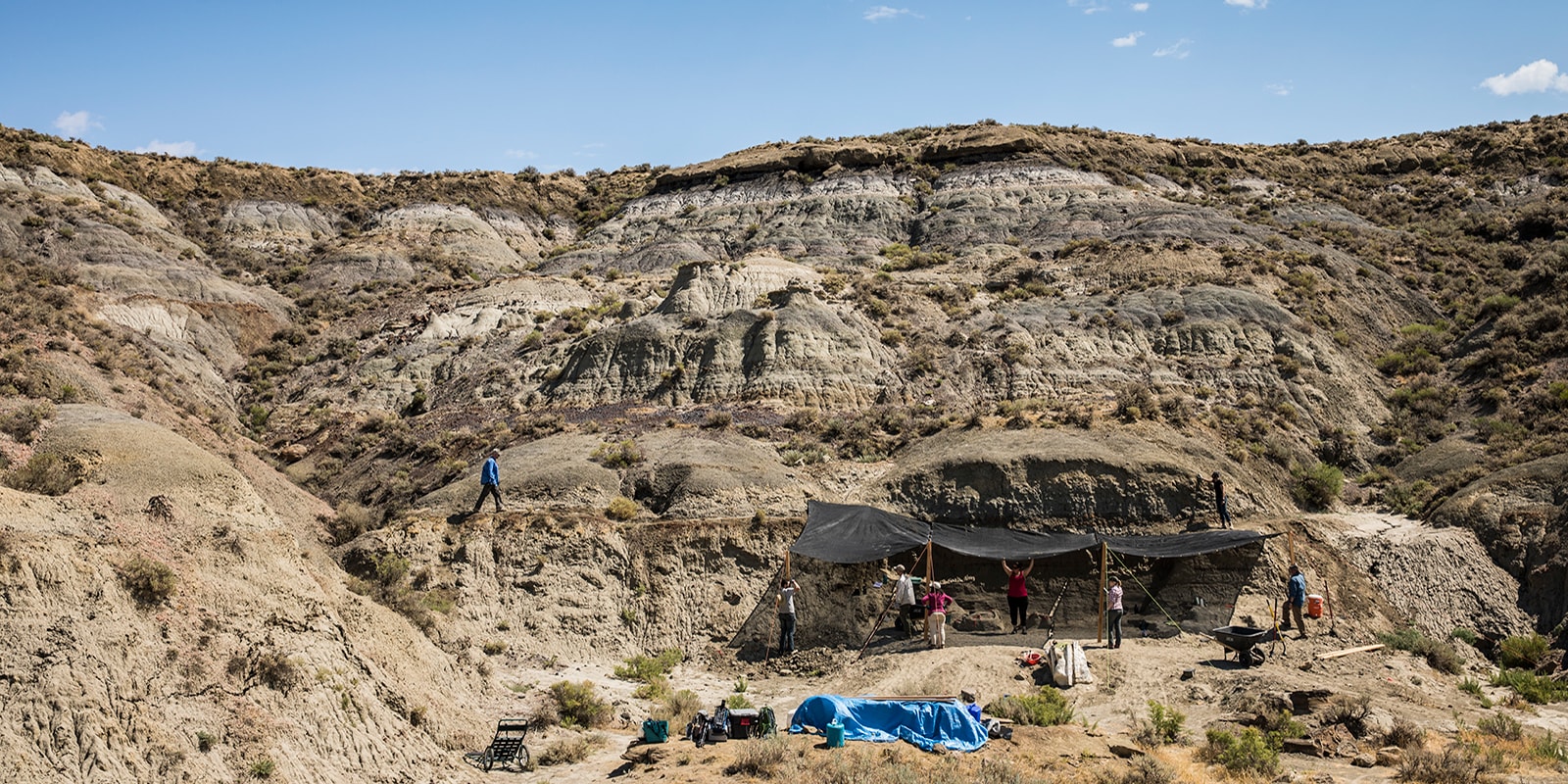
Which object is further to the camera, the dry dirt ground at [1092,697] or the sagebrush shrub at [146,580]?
the dry dirt ground at [1092,697]

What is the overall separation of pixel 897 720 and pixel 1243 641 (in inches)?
272

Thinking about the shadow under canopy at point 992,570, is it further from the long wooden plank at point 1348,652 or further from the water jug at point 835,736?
the water jug at point 835,736

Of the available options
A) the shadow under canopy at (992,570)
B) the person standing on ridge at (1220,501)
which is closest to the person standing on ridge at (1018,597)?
the shadow under canopy at (992,570)

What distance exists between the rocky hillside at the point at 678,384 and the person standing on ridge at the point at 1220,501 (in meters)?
0.40

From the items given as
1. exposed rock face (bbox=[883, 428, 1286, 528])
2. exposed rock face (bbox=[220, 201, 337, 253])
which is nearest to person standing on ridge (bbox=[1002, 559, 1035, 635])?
exposed rock face (bbox=[883, 428, 1286, 528])

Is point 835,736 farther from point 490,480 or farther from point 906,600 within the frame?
point 490,480

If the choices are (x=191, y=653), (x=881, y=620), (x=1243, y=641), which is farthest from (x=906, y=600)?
(x=191, y=653)

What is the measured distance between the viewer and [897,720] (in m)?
16.2

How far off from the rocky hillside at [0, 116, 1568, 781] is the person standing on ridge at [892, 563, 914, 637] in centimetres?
377

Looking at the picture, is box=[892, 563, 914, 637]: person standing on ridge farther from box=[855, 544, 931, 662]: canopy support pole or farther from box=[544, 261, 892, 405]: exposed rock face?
box=[544, 261, 892, 405]: exposed rock face

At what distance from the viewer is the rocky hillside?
51.9 ft

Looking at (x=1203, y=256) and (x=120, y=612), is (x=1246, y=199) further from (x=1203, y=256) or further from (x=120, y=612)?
(x=120, y=612)

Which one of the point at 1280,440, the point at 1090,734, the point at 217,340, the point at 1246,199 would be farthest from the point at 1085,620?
the point at 1246,199

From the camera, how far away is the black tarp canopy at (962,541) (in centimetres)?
2125
